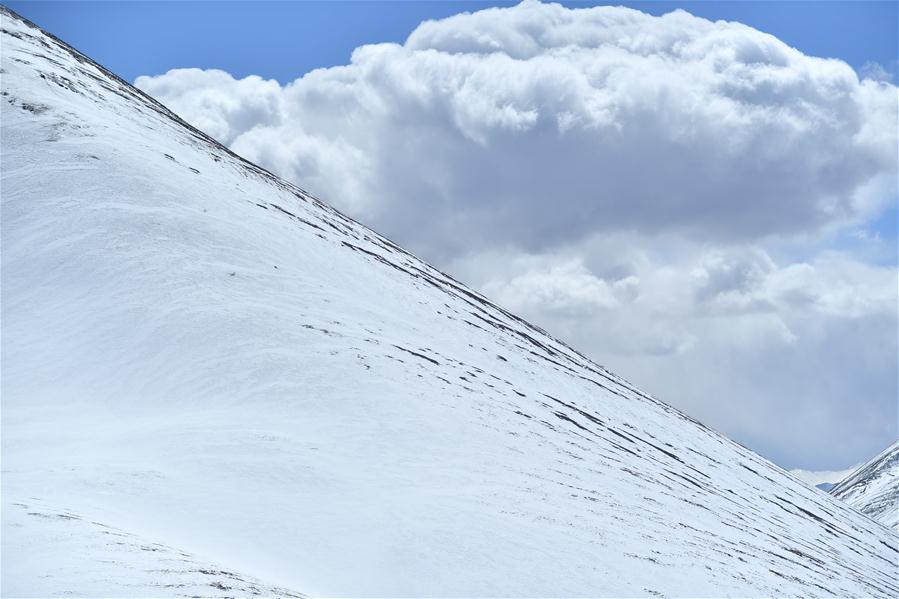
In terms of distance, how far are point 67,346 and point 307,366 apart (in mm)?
8427

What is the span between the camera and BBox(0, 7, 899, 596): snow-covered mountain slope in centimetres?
2081

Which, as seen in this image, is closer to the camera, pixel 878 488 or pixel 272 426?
pixel 272 426

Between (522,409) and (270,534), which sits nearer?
(270,534)

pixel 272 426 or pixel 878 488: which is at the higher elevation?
pixel 878 488

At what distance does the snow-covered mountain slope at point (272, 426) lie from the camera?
2081 cm

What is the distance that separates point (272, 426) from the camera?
90.3 ft

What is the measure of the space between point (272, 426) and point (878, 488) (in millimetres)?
144551

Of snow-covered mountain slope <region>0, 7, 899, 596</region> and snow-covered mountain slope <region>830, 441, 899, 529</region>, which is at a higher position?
snow-covered mountain slope <region>830, 441, 899, 529</region>

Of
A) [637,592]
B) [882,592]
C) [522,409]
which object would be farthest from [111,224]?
[882,592]

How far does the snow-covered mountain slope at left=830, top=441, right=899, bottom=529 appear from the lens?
130m

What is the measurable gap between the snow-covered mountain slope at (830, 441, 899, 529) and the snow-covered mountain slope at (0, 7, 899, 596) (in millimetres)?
87259

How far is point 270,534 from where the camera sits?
70.0 feet

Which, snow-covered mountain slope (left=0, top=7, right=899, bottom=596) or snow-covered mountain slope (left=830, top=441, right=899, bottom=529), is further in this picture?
snow-covered mountain slope (left=830, top=441, right=899, bottom=529)

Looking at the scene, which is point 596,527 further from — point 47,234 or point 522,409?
point 47,234
